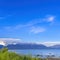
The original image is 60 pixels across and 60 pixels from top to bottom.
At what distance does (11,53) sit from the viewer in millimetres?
8430

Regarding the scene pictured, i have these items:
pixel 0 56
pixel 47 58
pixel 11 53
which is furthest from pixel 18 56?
pixel 47 58

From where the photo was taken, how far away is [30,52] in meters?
9.31

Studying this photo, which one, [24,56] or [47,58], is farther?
[47,58]

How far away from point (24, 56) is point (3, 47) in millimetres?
1182

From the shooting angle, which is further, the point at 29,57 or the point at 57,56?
the point at 57,56

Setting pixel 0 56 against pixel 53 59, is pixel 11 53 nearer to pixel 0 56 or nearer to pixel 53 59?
pixel 0 56

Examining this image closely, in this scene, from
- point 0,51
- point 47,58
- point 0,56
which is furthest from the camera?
point 47,58

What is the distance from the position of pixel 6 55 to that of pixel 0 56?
1.22 ft

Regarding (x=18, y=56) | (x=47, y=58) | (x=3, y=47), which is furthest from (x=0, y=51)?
(x=47, y=58)

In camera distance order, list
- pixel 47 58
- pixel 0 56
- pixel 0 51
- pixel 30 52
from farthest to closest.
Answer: pixel 47 58 → pixel 30 52 → pixel 0 51 → pixel 0 56

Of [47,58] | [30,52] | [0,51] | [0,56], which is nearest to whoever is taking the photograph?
[0,56]

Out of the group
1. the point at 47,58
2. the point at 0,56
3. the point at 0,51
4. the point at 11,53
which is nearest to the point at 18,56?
the point at 11,53

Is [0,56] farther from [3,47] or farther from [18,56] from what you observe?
[18,56]

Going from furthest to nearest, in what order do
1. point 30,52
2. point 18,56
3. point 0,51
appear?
point 30,52 < point 18,56 < point 0,51
